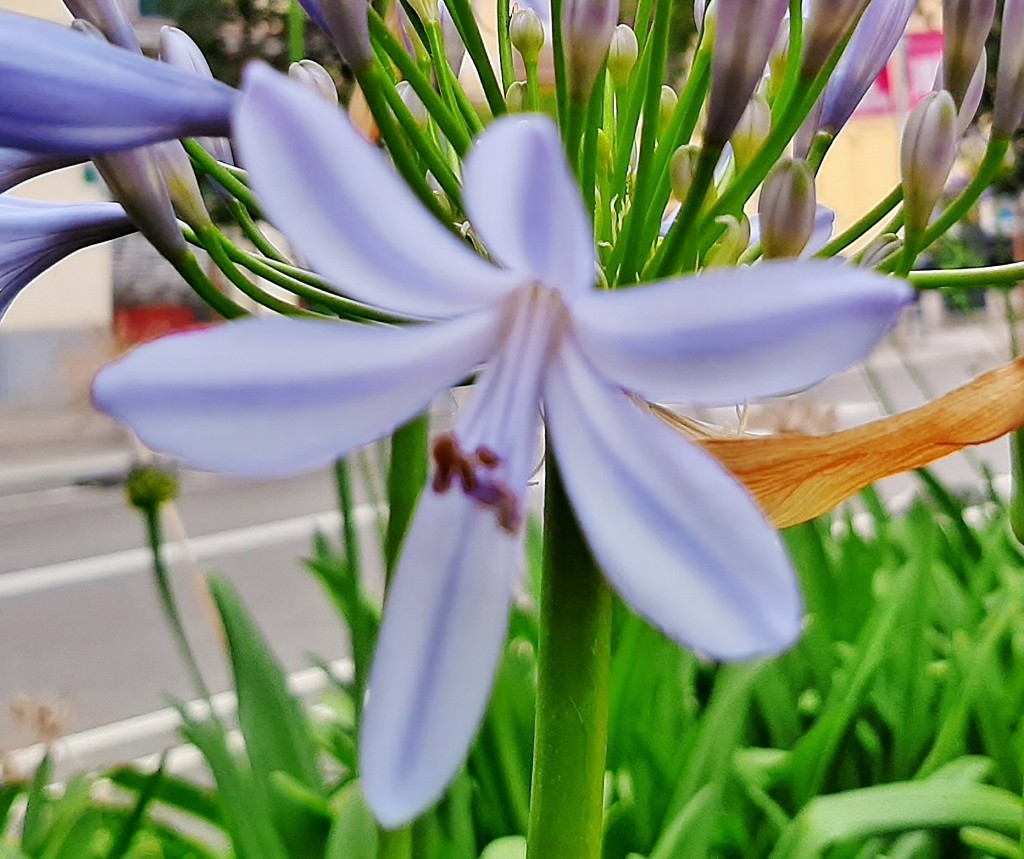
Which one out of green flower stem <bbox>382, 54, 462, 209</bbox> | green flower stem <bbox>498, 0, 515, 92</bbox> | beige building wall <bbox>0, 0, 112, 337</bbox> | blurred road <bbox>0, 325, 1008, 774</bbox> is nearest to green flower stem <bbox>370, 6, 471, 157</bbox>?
green flower stem <bbox>382, 54, 462, 209</bbox>

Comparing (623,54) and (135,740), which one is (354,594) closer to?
(623,54)

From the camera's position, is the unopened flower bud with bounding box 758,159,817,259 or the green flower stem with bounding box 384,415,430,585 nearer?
the unopened flower bud with bounding box 758,159,817,259

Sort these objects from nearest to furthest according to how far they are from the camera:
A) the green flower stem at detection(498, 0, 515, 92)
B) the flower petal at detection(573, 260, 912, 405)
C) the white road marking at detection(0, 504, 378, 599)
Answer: the flower petal at detection(573, 260, 912, 405) → the green flower stem at detection(498, 0, 515, 92) → the white road marking at detection(0, 504, 378, 599)

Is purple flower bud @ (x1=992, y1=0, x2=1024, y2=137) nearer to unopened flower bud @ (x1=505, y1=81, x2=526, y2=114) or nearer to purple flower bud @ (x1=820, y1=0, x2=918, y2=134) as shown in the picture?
purple flower bud @ (x1=820, y1=0, x2=918, y2=134)

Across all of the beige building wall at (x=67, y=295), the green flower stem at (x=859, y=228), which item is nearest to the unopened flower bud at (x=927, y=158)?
the green flower stem at (x=859, y=228)

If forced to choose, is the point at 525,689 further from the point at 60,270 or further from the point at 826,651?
the point at 60,270

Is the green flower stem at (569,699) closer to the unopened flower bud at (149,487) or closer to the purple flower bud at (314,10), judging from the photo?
the purple flower bud at (314,10)

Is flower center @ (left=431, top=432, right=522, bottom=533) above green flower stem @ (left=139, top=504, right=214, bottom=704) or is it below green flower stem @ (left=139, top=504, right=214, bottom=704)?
above
